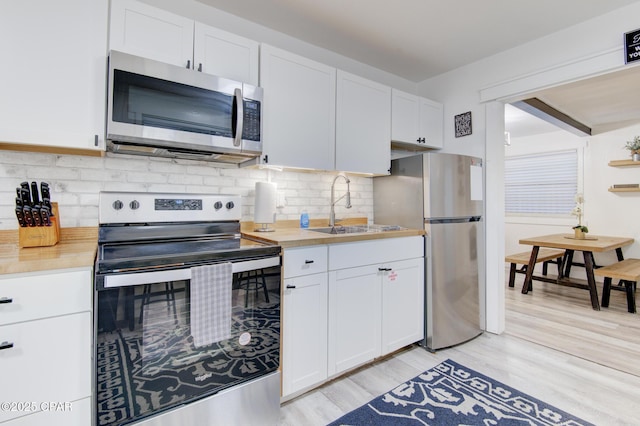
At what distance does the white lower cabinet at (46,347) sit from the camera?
1.08 meters

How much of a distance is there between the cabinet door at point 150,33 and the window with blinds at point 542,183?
19.5 feet

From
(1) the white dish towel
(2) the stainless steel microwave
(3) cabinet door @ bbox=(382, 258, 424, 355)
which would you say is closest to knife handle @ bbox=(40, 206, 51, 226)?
(2) the stainless steel microwave

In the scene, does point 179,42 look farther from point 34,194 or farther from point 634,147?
point 634,147

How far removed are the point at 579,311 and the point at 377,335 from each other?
9.16 ft

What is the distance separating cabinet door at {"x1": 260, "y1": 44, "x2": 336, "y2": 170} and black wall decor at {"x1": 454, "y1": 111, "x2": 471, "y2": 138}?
1479 millimetres

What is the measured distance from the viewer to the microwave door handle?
5.87 ft

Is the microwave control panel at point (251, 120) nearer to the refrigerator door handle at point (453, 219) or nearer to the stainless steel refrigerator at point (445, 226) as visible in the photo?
the stainless steel refrigerator at point (445, 226)

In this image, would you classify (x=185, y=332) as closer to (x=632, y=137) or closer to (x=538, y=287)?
(x=538, y=287)

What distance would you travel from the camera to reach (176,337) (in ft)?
4.50

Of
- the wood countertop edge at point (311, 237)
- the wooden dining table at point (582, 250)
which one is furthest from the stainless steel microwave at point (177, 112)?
the wooden dining table at point (582, 250)

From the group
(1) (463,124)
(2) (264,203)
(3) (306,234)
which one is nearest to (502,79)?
(1) (463,124)

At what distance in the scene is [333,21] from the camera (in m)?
2.29

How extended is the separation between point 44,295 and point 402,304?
82.5 inches

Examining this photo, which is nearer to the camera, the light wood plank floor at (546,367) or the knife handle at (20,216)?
the knife handle at (20,216)
